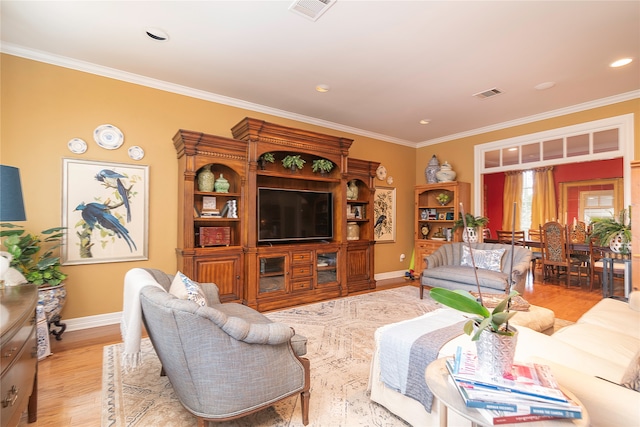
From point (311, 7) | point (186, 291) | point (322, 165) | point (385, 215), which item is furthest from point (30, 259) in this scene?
point (385, 215)

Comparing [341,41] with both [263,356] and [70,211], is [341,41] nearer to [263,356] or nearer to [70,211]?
[263,356]

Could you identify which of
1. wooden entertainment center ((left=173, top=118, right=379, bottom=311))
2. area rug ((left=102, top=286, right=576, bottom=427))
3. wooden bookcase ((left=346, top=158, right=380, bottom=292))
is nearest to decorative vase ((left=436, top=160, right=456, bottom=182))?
wooden bookcase ((left=346, top=158, right=380, bottom=292))

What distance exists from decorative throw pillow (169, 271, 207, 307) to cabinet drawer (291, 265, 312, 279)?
2072mm

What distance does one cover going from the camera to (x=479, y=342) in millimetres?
1103

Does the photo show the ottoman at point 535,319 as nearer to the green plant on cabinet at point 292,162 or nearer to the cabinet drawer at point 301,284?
the cabinet drawer at point 301,284

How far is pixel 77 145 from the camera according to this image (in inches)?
125

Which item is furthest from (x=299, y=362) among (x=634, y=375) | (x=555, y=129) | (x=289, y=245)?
(x=555, y=129)

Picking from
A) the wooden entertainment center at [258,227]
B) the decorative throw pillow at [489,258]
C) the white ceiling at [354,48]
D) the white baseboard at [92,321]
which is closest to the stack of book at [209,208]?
the wooden entertainment center at [258,227]

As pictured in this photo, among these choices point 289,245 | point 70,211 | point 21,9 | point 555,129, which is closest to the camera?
point 21,9

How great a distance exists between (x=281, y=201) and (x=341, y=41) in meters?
2.21

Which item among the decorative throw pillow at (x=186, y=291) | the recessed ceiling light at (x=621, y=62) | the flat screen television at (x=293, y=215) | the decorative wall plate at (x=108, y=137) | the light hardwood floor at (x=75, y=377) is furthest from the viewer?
the flat screen television at (x=293, y=215)

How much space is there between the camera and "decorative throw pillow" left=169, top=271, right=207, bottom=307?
2.01 metres

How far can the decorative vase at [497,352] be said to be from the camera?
1.06 m

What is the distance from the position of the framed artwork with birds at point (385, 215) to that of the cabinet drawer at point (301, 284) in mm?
1992
